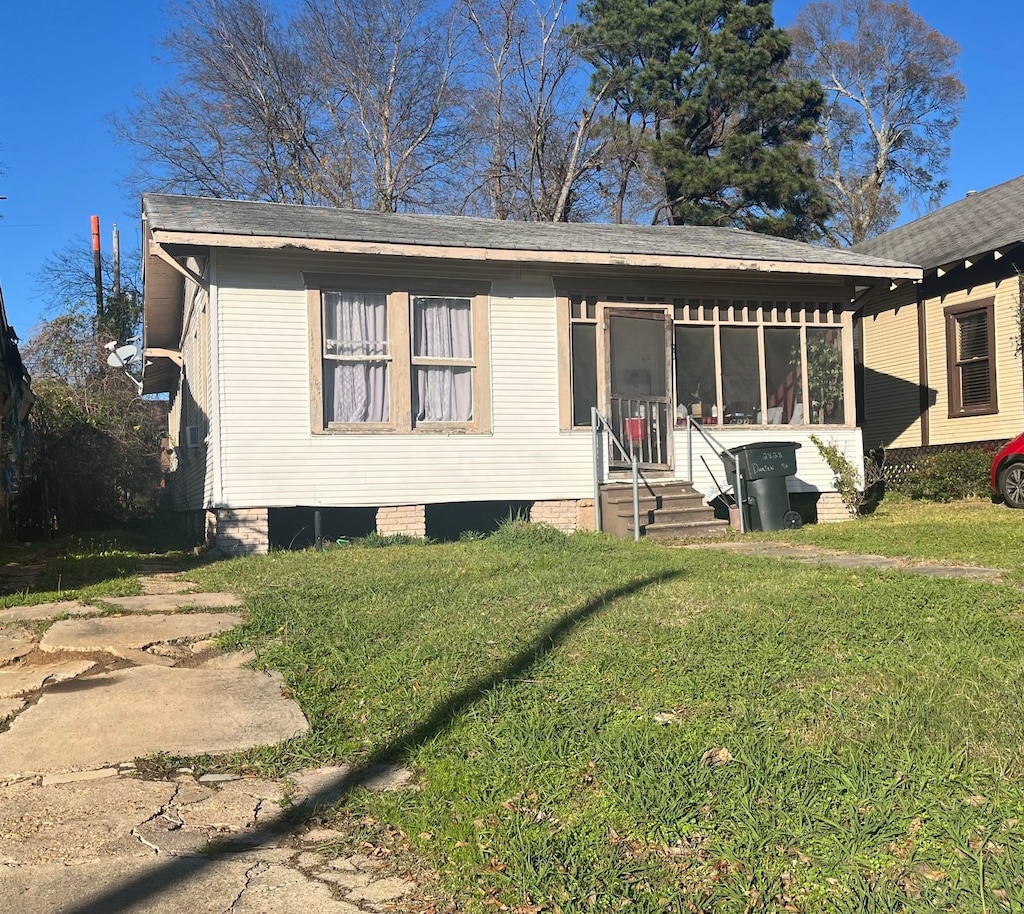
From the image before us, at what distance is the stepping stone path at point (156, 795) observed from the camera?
9.20 ft

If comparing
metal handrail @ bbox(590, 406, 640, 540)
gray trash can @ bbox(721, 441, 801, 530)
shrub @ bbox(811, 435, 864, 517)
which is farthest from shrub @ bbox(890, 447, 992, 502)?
metal handrail @ bbox(590, 406, 640, 540)

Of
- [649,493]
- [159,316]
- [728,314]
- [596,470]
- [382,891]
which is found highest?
[159,316]

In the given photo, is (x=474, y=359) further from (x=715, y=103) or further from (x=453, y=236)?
(x=715, y=103)

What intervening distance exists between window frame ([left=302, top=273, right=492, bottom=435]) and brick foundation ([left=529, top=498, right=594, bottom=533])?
3.97 ft

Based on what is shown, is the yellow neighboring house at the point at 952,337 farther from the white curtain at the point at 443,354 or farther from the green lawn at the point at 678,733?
the green lawn at the point at 678,733

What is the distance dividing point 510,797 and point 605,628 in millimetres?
2077

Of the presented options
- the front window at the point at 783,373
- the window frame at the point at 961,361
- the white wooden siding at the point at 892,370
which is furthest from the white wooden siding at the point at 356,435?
the white wooden siding at the point at 892,370

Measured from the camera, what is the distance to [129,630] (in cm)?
583

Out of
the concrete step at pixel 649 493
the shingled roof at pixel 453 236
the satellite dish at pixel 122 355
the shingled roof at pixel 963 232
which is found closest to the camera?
the shingled roof at pixel 453 236

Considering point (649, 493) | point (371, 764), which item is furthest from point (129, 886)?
point (649, 493)

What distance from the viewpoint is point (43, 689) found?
4746mm

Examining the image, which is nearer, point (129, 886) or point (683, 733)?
point (129, 886)

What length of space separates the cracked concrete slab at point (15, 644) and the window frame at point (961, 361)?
14.3m

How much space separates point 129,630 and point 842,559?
5.71 metres
